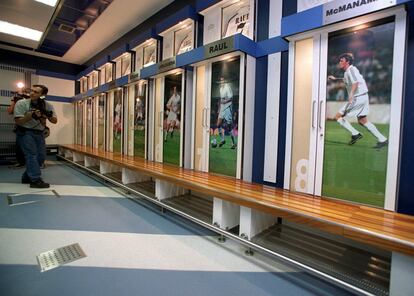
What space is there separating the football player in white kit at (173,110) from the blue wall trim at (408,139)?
291 centimetres

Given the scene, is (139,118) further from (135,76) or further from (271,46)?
(271,46)

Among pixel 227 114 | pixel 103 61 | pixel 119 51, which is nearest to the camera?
pixel 227 114

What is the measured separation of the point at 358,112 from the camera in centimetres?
213

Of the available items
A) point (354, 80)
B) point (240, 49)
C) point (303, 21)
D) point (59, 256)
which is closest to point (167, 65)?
point (240, 49)

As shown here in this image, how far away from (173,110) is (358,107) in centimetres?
276

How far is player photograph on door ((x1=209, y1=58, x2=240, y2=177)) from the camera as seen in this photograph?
307 cm

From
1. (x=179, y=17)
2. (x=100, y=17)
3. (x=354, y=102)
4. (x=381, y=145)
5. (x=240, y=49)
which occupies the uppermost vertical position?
(x=100, y=17)

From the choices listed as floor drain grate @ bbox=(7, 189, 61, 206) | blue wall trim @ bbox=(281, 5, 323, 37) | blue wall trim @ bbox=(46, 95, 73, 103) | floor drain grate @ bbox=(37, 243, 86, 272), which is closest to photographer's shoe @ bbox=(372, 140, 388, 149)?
blue wall trim @ bbox=(281, 5, 323, 37)

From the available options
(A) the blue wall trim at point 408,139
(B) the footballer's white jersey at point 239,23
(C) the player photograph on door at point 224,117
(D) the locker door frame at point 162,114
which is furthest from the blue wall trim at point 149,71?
(A) the blue wall trim at point 408,139

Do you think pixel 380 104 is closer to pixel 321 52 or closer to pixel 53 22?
pixel 321 52

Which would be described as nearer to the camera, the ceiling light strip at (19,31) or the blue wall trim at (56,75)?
the ceiling light strip at (19,31)

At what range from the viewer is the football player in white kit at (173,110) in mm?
4016

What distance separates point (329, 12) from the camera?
2.10 meters

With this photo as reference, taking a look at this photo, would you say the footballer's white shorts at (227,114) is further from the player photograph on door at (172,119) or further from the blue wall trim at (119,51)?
the blue wall trim at (119,51)
